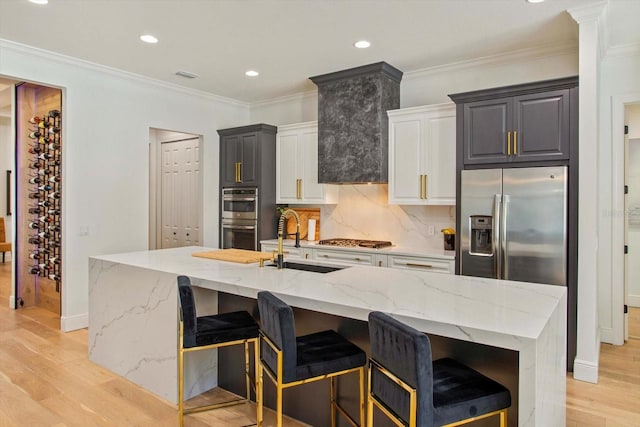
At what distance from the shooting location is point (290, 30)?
3.70 m

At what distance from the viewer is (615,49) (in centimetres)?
399

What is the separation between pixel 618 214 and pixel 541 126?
4.53 feet

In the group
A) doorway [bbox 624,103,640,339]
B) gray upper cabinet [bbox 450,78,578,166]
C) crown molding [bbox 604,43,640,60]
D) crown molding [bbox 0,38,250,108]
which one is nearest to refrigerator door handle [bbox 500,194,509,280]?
gray upper cabinet [bbox 450,78,578,166]

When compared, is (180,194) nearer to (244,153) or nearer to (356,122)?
(244,153)

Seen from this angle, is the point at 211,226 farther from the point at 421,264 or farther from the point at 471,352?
the point at 471,352

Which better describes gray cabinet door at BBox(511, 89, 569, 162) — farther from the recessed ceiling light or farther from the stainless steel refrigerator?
the recessed ceiling light

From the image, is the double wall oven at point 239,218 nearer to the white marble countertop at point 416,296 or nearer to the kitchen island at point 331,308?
the kitchen island at point 331,308

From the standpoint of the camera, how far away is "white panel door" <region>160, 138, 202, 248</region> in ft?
22.0

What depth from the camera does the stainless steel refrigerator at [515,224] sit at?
3428mm

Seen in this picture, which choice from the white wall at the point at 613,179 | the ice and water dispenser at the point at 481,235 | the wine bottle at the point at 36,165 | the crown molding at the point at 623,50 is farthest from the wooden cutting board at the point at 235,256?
the crown molding at the point at 623,50

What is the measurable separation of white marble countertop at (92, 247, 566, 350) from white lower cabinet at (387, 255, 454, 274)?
4.50 ft

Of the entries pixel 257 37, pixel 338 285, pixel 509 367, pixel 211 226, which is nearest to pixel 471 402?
pixel 509 367

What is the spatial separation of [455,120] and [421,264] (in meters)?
1.42

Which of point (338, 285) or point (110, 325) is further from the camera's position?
point (110, 325)
